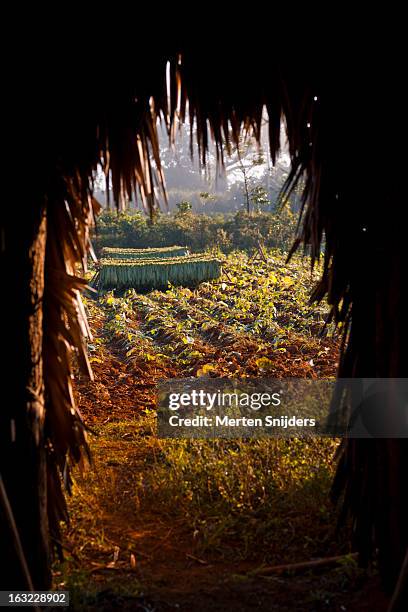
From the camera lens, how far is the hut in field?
7.97ft

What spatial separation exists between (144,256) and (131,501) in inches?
535

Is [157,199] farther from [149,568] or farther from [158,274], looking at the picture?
[158,274]

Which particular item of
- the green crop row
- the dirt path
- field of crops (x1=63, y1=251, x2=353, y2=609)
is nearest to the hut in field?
the dirt path

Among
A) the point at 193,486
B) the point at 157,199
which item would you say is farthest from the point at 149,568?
the point at 157,199

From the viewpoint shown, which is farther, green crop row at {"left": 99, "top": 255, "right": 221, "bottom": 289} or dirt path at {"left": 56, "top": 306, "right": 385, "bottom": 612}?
green crop row at {"left": 99, "top": 255, "right": 221, "bottom": 289}

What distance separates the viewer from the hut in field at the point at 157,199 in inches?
95.7

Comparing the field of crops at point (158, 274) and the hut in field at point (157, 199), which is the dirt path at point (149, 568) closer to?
the hut in field at point (157, 199)

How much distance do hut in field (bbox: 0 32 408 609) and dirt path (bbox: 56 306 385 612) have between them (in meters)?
0.20

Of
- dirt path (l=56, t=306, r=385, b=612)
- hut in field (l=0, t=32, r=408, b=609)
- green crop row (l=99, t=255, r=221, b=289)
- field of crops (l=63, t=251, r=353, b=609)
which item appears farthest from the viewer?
green crop row (l=99, t=255, r=221, b=289)

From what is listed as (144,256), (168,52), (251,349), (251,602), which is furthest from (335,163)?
(144,256)

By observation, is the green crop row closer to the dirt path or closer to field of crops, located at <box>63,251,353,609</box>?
field of crops, located at <box>63,251,353,609</box>

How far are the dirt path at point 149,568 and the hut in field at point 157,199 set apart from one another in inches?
7.9

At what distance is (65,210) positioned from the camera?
→ 111 inches

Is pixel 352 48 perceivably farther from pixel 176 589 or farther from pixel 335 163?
pixel 176 589
